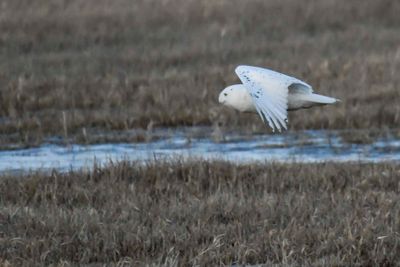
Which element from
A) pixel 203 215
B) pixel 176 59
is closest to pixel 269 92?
pixel 203 215

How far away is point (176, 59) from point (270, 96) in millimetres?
8447

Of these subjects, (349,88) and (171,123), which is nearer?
(171,123)

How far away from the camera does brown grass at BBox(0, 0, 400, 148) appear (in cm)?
1348

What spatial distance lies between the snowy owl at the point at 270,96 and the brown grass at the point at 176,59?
3.71 meters

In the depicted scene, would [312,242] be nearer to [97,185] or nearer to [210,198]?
[210,198]

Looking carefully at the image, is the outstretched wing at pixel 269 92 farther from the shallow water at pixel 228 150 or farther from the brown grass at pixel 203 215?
the shallow water at pixel 228 150

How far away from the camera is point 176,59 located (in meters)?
17.0

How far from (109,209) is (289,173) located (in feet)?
6.15

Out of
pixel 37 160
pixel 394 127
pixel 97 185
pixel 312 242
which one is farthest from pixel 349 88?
pixel 312 242

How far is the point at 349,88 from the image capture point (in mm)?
14719

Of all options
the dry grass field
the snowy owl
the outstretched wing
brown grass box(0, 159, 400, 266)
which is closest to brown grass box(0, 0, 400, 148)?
the dry grass field

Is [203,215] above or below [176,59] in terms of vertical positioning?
A: below

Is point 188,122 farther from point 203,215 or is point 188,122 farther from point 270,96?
point 203,215

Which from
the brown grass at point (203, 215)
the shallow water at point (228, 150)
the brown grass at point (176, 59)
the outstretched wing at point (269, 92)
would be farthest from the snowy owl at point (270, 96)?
the brown grass at point (176, 59)
